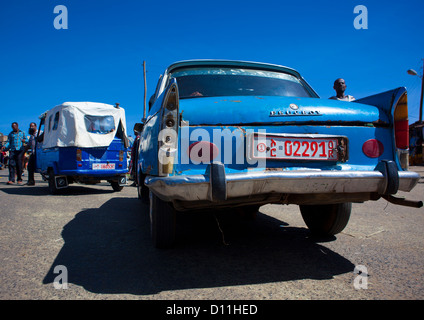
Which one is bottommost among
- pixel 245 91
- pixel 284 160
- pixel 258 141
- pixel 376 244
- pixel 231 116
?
pixel 376 244

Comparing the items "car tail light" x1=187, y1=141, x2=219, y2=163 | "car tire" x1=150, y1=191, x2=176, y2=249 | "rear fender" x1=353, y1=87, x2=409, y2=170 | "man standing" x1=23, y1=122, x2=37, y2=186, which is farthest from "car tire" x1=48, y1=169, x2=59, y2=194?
"rear fender" x1=353, y1=87, x2=409, y2=170

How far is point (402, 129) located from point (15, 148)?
34.0 ft

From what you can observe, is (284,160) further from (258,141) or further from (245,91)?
(245,91)

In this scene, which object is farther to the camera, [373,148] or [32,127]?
[32,127]

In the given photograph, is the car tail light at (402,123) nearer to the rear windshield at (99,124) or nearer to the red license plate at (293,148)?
the red license plate at (293,148)

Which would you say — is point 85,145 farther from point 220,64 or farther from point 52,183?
point 220,64

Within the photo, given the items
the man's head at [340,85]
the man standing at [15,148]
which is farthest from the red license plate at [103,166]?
the man's head at [340,85]

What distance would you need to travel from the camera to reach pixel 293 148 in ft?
7.38

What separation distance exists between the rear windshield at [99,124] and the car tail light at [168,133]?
5720 millimetres

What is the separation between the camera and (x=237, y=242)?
309 cm

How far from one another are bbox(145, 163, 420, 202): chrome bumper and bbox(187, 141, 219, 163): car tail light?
15cm

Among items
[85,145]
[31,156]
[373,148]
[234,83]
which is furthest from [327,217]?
[31,156]

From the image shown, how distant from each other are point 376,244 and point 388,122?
1.31 meters
